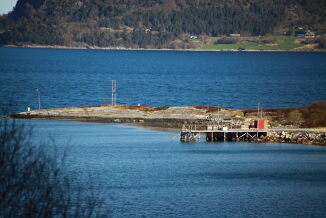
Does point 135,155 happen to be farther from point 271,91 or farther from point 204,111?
point 271,91

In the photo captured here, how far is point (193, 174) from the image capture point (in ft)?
215

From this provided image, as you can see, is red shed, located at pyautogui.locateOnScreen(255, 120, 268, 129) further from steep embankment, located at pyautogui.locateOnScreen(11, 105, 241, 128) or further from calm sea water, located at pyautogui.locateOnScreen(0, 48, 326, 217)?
steep embankment, located at pyautogui.locateOnScreen(11, 105, 241, 128)

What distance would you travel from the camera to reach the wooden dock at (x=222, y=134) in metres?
85.7

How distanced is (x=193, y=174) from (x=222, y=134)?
879 inches

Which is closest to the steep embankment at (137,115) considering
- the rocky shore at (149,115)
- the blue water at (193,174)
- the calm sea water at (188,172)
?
the rocky shore at (149,115)

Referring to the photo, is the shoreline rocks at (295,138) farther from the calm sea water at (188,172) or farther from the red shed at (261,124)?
the calm sea water at (188,172)

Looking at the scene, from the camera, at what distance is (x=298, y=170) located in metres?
Result: 69.1

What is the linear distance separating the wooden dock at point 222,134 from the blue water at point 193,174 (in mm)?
1614

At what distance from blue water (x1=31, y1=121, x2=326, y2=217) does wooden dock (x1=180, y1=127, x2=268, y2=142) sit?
5.30 ft

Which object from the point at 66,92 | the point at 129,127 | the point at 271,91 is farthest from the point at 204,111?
the point at 271,91

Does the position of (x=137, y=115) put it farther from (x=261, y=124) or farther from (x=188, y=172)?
(x=188, y=172)

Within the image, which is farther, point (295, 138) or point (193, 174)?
point (295, 138)

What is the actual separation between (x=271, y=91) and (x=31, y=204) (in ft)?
489

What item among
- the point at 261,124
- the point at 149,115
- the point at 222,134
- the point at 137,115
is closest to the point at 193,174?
the point at 222,134
